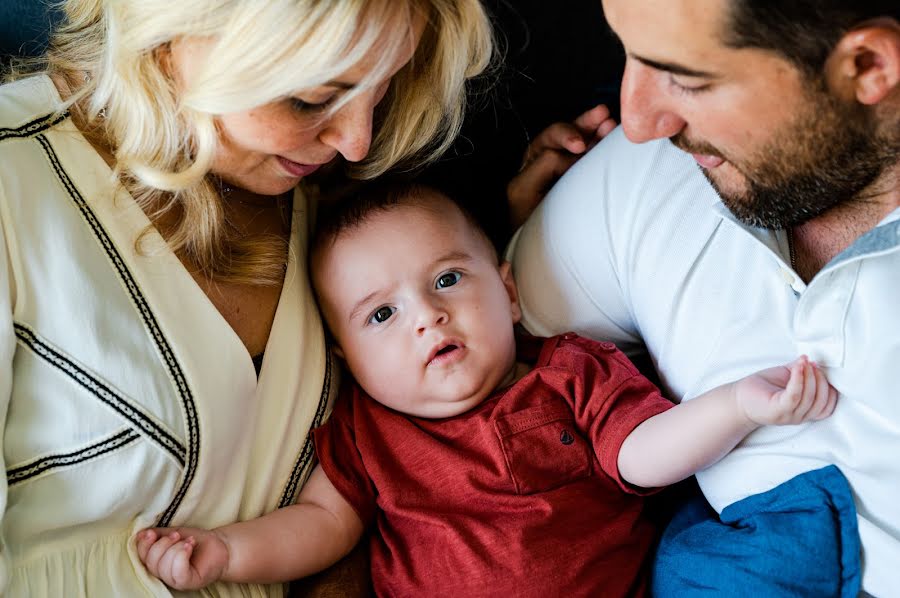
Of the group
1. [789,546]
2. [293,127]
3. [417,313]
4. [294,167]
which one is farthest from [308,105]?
[789,546]

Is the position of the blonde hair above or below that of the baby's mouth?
above

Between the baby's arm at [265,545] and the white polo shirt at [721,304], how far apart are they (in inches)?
18.8

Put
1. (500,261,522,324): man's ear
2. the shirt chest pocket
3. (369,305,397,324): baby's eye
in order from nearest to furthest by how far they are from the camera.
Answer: the shirt chest pocket → (369,305,397,324): baby's eye → (500,261,522,324): man's ear

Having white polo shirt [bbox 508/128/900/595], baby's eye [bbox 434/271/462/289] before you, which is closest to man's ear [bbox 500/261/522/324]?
white polo shirt [bbox 508/128/900/595]

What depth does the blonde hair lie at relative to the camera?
1.17 m

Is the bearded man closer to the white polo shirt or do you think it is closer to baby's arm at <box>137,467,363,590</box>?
the white polo shirt

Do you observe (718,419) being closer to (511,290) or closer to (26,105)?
(511,290)

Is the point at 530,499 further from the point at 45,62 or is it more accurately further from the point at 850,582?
the point at 45,62

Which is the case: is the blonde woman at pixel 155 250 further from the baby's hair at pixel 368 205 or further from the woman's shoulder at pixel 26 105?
the baby's hair at pixel 368 205

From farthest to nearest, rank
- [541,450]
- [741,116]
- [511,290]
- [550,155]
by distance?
[550,155], [511,290], [541,450], [741,116]

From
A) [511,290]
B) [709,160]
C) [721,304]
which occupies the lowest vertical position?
[511,290]

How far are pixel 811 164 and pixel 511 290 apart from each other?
0.58 m

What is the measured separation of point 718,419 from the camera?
1.32m

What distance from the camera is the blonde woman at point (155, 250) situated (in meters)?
1.20
